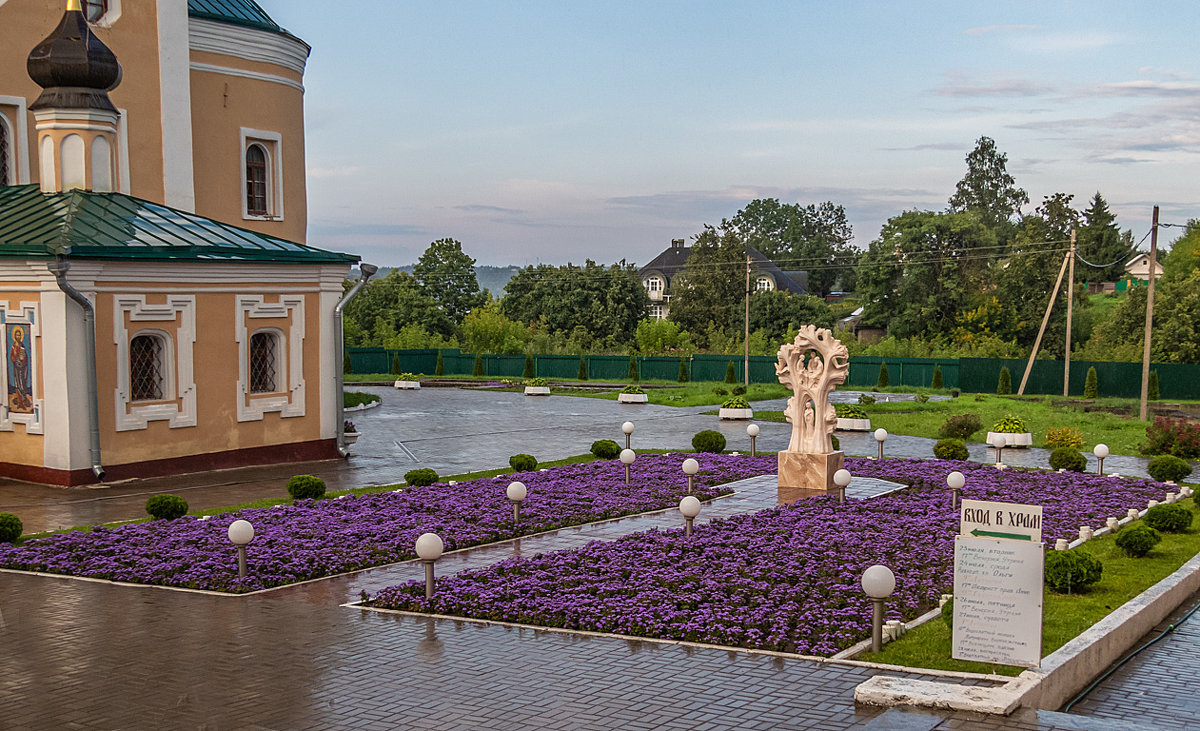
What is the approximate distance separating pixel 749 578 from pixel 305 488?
7.70 m

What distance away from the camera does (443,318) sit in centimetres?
7281

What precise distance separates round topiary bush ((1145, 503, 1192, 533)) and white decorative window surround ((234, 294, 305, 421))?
49.0ft

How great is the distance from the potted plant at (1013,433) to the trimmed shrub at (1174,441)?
7.62 feet

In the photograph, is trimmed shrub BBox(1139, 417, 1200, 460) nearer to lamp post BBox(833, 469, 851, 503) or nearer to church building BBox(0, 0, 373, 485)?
lamp post BBox(833, 469, 851, 503)

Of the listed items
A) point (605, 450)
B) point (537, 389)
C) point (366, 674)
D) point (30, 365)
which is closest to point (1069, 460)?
point (605, 450)

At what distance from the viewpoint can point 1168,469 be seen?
751 inches

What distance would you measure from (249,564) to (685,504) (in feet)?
16.8

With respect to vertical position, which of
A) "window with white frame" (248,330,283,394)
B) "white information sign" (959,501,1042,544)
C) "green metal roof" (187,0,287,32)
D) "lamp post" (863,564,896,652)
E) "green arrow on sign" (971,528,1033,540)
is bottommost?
"lamp post" (863,564,896,652)

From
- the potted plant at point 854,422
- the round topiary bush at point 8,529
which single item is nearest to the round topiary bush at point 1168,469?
the potted plant at point 854,422

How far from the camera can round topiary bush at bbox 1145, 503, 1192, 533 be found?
A: 15.1 meters

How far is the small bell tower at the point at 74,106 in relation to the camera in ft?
66.9

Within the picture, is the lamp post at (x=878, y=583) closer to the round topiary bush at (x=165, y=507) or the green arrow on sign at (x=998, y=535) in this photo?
the green arrow on sign at (x=998, y=535)

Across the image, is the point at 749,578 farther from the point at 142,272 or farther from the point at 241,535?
the point at 142,272

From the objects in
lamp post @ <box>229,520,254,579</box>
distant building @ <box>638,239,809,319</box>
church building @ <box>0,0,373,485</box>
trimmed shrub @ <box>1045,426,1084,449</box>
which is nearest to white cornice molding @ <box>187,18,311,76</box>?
church building @ <box>0,0,373,485</box>
